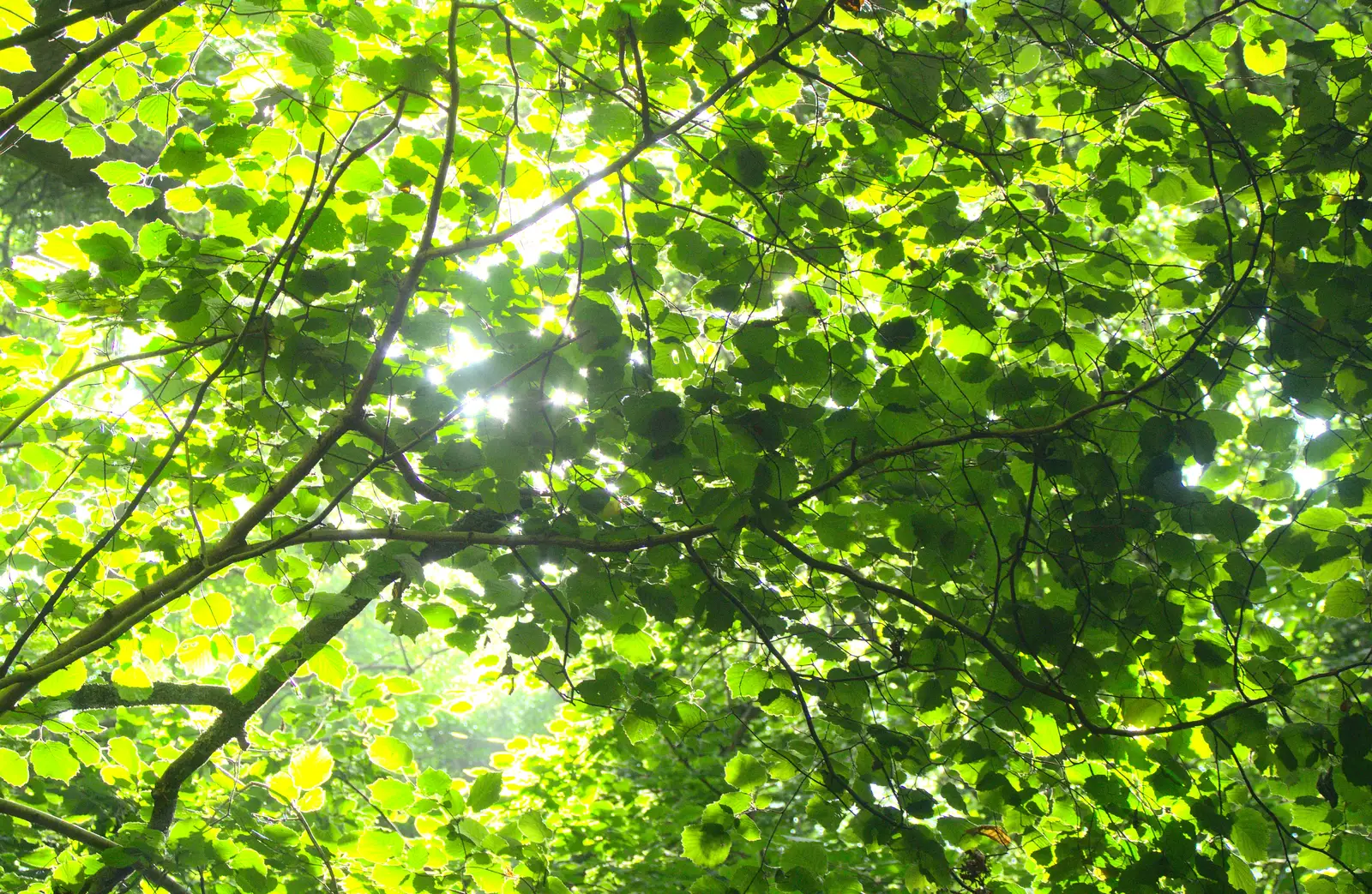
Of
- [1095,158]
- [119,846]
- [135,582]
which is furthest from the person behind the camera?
[135,582]

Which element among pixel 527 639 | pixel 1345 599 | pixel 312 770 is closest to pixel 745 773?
pixel 527 639

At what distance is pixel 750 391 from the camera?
1773 mm

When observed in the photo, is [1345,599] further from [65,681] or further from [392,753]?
[65,681]

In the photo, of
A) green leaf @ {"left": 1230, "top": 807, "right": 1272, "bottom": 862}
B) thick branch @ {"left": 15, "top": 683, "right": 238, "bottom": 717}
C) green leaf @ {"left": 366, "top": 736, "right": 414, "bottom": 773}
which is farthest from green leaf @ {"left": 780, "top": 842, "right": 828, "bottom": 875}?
thick branch @ {"left": 15, "top": 683, "right": 238, "bottom": 717}

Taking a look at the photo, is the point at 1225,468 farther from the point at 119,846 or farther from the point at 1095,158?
the point at 119,846

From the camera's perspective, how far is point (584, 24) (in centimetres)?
186

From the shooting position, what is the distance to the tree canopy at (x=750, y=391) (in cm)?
170

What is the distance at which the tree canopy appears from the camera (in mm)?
1704

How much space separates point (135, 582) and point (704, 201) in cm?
180

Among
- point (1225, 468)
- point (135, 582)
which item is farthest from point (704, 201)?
point (135, 582)

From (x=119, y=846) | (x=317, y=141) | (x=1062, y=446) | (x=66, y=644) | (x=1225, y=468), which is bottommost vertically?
(x=119, y=846)

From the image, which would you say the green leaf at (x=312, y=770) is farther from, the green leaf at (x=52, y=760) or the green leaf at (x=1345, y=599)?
the green leaf at (x=1345, y=599)

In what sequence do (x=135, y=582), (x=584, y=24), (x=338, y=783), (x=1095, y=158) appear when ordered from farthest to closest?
(x=338, y=783) → (x=135, y=582) → (x=1095, y=158) → (x=584, y=24)

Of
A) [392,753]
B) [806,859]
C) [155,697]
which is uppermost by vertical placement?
[155,697]
